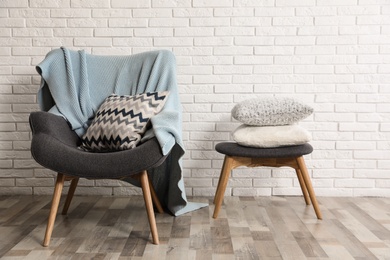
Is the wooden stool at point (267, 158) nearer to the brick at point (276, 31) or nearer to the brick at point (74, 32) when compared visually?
the brick at point (276, 31)

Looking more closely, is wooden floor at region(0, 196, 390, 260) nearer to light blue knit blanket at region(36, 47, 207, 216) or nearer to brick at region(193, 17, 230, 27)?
light blue knit blanket at region(36, 47, 207, 216)

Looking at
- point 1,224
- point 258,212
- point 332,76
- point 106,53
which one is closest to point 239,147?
point 258,212

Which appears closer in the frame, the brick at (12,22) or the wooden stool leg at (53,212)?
the wooden stool leg at (53,212)

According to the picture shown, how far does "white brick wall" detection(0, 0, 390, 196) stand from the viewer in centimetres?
348

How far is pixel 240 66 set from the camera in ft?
11.5

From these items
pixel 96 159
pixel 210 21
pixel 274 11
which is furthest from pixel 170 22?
pixel 96 159

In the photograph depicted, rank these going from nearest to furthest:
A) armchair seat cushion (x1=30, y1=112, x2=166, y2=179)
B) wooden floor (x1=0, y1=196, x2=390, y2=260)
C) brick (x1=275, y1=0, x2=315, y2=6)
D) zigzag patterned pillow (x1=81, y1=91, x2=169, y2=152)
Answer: wooden floor (x1=0, y1=196, x2=390, y2=260), armchair seat cushion (x1=30, y1=112, x2=166, y2=179), zigzag patterned pillow (x1=81, y1=91, x2=169, y2=152), brick (x1=275, y1=0, x2=315, y2=6)

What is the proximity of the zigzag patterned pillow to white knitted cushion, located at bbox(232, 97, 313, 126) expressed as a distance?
0.47 meters

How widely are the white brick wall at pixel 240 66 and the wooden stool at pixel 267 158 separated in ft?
1.74

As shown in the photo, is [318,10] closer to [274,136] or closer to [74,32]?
[274,136]

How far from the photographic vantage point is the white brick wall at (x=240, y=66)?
3.48m

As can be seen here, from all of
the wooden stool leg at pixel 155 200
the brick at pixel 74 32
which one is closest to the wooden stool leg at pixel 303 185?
the wooden stool leg at pixel 155 200

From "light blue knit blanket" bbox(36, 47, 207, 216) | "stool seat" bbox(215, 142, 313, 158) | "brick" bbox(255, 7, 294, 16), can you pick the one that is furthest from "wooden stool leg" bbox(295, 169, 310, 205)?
"brick" bbox(255, 7, 294, 16)

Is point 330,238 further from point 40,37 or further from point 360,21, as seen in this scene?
point 40,37
